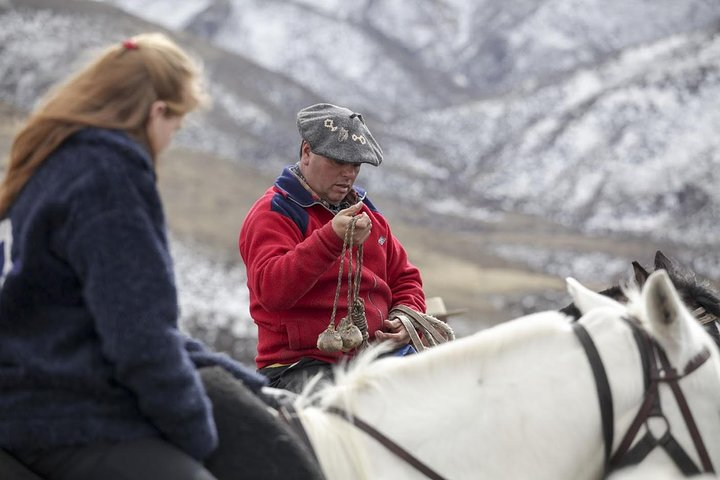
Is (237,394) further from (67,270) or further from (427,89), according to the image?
(427,89)

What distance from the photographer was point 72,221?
199 centimetres

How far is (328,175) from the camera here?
3547 mm

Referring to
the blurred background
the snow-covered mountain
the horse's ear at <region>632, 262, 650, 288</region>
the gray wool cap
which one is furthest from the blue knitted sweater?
the snow-covered mountain

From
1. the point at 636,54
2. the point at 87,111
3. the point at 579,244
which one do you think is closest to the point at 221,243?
the point at 579,244

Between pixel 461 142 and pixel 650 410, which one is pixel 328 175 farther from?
pixel 461 142

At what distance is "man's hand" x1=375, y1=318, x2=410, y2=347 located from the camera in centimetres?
350

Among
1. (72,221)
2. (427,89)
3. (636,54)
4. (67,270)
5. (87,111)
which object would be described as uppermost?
(87,111)

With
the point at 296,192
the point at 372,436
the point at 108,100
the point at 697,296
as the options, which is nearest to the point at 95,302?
the point at 108,100

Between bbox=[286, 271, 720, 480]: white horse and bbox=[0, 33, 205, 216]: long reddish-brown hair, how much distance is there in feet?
2.86

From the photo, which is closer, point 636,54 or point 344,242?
point 344,242

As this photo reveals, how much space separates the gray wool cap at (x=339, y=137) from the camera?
3488mm

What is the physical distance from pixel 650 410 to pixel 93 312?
138 centimetres

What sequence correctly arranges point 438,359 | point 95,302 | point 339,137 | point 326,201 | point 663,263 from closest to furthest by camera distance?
point 95,302
point 438,359
point 339,137
point 326,201
point 663,263

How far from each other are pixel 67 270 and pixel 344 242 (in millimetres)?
1207
